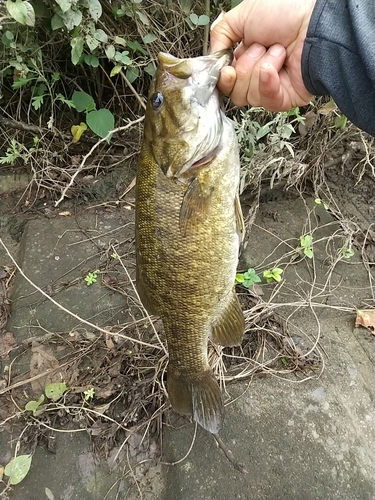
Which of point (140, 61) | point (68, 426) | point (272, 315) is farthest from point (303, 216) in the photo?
point (68, 426)

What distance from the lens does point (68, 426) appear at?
7.55 feet

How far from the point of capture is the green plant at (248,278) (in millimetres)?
2699

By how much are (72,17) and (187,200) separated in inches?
69.6

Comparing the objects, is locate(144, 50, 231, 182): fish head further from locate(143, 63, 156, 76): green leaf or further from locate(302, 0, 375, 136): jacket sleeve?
locate(143, 63, 156, 76): green leaf

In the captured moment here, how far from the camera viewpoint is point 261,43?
5.35 ft

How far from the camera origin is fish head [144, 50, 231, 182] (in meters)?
1.45

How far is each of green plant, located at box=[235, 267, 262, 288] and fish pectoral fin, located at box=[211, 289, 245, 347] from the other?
978 millimetres

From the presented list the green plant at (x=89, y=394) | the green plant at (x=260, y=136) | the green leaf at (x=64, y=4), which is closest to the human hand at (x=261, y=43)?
the green plant at (x=260, y=136)

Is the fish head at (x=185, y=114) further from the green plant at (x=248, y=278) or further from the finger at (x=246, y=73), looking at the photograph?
the green plant at (x=248, y=278)

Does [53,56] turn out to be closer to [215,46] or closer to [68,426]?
[215,46]

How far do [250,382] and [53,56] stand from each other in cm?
280

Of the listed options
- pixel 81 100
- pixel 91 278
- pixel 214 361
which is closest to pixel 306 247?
pixel 214 361

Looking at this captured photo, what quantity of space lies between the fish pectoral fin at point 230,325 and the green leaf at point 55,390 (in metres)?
1.10

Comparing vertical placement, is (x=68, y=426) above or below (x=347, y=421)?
below
